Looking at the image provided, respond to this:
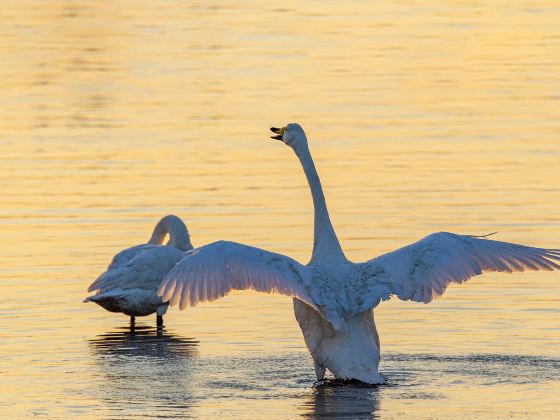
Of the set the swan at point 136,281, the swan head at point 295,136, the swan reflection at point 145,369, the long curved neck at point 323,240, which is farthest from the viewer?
the swan at point 136,281

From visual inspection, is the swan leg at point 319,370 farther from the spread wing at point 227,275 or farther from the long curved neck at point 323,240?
the long curved neck at point 323,240

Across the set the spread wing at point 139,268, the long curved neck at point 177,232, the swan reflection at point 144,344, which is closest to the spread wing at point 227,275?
the swan reflection at point 144,344

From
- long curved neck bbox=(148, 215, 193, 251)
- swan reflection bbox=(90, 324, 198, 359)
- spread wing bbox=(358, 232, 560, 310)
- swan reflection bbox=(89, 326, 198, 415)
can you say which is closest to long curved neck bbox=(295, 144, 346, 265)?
spread wing bbox=(358, 232, 560, 310)

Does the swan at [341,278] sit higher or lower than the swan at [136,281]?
lower

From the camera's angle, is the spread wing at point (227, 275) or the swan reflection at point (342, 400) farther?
the spread wing at point (227, 275)

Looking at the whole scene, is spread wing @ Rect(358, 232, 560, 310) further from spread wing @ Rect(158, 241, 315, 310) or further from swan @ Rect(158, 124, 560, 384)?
spread wing @ Rect(158, 241, 315, 310)

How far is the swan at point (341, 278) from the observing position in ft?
44.6

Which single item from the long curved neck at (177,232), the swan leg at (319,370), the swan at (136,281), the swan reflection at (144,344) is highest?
the long curved neck at (177,232)

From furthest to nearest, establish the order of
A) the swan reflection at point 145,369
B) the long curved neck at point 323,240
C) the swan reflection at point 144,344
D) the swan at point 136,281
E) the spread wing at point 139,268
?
the spread wing at point 139,268 → the swan at point 136,281 → the swan reflection at point 144,344 → the long curved neck at point 323,240 → the swan reflection at point 145,369

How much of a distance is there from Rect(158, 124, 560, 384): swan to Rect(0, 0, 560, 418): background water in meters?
0.35

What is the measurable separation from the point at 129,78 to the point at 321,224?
1889cm

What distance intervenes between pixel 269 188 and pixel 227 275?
8.82 metres

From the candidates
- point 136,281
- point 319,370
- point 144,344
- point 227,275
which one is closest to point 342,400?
point 319,370

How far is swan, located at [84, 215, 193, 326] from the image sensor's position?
58.0 feet
